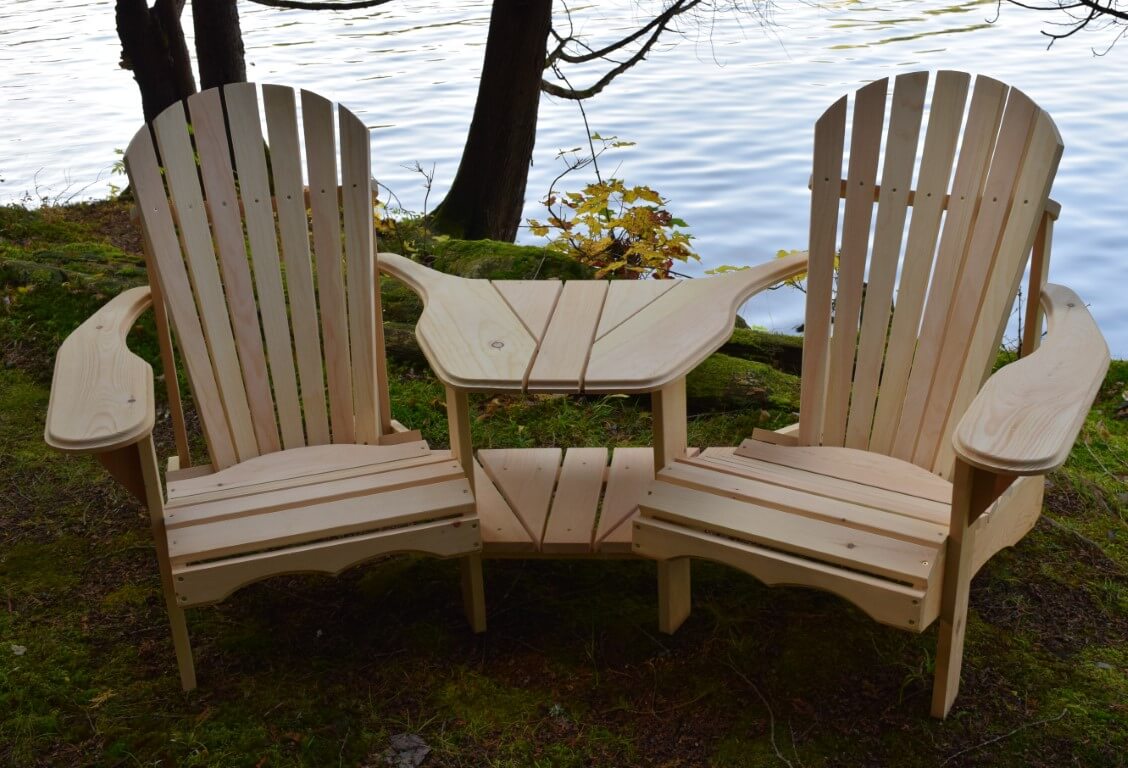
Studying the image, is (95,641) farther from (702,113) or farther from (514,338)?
(702,113)

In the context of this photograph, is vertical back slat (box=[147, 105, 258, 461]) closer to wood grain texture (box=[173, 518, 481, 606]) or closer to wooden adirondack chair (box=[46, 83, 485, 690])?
wooden adirondack chair (box=[46, 83, 485, 690])

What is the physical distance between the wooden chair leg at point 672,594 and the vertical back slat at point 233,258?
1.02m

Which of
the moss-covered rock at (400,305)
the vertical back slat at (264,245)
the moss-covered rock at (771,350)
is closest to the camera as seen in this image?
the vertical back slat at (264,245)

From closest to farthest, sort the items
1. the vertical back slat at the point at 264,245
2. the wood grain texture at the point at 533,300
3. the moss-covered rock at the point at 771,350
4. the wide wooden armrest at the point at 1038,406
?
the wide wooden armrest at the point at 1038,406 < the wood grain texture at the point at 533,300 < the vertical back slat at the point at 264,245 < the moss-covered rock at the point at 771,350

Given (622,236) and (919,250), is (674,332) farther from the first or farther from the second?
(622,236)

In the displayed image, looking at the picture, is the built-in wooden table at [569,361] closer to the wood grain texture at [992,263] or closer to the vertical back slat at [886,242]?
the vertical back slat at [886,242]

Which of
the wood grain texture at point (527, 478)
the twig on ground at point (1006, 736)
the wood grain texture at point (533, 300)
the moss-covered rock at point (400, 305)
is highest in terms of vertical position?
the wood grain texture at point (533, 300)

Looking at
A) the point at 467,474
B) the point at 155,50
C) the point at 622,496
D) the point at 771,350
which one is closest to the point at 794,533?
the point at 622,496

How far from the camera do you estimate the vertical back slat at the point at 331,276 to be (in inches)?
100

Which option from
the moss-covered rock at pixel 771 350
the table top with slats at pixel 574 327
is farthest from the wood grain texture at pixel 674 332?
the moss-covered rock at pixel 771 350

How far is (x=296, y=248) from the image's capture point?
2.63 meters

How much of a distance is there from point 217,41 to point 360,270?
116 inches

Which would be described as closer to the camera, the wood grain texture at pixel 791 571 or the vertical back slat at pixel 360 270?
the wood grain texture at pixel 791 571

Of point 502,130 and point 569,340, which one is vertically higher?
point 569,340
